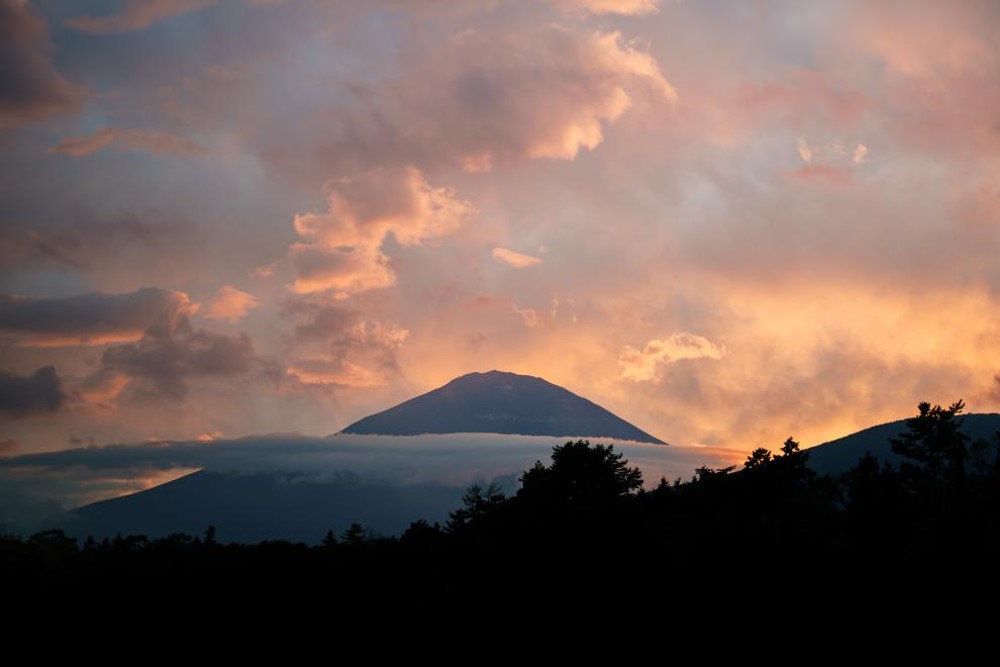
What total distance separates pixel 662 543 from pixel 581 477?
1492 inches

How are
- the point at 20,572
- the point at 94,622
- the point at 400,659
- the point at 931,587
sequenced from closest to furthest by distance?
1. the point at 931,587
2. the point at 400,659
3. the point at 94,622
4. the point at 20,572

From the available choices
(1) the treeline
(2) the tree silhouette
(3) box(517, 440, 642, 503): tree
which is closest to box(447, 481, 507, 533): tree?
(1) the treeline

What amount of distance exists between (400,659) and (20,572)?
63460mm

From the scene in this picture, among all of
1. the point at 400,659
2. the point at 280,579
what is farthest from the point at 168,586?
the point at 400,659

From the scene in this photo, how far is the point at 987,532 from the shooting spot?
51969 millimetres

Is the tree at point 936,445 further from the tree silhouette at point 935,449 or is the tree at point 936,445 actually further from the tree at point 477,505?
the tree at point 477,505

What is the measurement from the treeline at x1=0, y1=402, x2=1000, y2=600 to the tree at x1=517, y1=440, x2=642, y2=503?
0.17 metres

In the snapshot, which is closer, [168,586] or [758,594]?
[758,594]

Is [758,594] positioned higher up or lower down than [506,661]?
higher up

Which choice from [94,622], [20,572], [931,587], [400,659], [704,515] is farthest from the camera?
[20,572]

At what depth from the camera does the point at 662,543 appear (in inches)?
2306

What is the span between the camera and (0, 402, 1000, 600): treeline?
52188 mm

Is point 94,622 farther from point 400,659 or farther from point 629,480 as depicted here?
point 629,480

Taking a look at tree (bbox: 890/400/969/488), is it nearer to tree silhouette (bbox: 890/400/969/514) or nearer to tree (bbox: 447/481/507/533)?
tree silhouette (bbox: 890/400/969/514)
